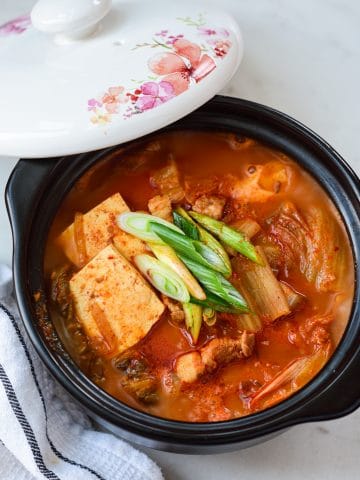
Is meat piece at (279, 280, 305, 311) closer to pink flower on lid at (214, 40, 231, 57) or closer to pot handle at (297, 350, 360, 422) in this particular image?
pot handle at (297, 350, 360, 422)

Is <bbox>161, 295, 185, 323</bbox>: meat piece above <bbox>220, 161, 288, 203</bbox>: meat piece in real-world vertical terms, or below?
below

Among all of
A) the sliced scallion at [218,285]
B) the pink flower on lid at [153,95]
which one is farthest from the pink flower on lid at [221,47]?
the sliced scallion at [218,285]

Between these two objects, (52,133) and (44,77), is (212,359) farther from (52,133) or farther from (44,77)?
(44,77)

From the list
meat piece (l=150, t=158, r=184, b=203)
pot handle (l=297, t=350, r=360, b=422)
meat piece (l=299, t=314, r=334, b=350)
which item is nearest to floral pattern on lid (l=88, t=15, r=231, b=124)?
meat piece (l=150, t=158, r=184, b=203)

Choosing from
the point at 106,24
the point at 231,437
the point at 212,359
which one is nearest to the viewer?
the point at 231,437

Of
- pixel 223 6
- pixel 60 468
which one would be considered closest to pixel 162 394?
pixel 60 468
